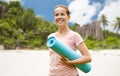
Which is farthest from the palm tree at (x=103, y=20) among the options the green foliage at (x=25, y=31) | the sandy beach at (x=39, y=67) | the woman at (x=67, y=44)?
the woman at (x=67, y=44)

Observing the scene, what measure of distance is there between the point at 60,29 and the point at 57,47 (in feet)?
0.91

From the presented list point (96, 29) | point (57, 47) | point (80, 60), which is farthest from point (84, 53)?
point (96, 29)

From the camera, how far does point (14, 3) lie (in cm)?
5316

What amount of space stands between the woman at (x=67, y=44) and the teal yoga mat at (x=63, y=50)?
35 mm

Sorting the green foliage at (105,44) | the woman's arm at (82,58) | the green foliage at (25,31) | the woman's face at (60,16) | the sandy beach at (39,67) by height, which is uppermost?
the woman's face at (60,16)

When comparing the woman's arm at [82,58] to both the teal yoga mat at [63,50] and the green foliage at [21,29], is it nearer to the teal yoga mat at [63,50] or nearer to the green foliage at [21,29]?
the teal yoga mat at [63,50]

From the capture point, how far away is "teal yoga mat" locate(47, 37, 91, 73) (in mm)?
1896

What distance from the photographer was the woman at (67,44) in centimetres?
210

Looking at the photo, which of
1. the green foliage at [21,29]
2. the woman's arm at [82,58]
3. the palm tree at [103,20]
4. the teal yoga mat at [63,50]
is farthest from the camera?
the palm tree at [103,20]

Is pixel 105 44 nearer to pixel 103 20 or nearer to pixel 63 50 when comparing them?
pixel 103 20

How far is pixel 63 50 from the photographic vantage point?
194 centimetres

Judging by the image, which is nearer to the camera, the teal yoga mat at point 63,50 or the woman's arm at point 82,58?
the teal yoga mat at point 63,50

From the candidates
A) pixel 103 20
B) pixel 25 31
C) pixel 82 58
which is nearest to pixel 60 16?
pixel 82 58

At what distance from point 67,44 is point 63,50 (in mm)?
192
